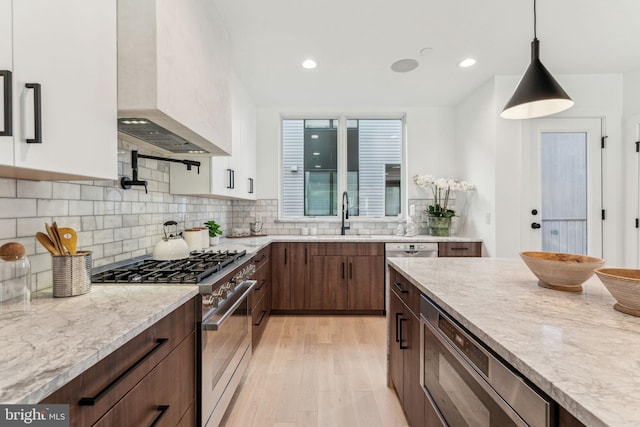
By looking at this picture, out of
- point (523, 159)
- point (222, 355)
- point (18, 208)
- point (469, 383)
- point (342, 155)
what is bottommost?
point (222, 355)

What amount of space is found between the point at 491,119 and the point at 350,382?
2945mm

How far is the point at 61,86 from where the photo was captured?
3.10 ft

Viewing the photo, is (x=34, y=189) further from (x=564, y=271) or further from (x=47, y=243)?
(x=564, y=271)

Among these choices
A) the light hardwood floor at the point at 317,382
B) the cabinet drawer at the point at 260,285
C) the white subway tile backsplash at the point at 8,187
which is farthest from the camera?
the cabinet drawer at the point at 260,285

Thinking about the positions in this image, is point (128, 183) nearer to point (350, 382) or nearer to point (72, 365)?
point (72, 365)

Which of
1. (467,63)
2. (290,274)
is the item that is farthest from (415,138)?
(290,274)

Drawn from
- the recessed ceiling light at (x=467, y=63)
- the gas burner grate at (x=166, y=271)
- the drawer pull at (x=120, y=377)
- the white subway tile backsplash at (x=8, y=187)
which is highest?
the recessed ceiling light at (x=467, y=63)

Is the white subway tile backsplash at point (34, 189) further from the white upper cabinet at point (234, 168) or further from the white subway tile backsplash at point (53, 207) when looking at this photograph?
the white upper cabinet at point (234, 168)

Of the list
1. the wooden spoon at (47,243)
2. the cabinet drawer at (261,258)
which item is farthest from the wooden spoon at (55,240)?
the cabinet drawer at (261,258)

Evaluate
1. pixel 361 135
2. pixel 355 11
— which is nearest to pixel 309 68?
pixel 355 11

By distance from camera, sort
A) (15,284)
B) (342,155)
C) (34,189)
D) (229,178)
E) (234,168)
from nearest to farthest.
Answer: (15,284) → (34,189) → (229,178) → (234,168) → (342,155)

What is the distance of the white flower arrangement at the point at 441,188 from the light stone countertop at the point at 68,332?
3215 millimetres

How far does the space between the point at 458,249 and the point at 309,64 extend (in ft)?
8.38

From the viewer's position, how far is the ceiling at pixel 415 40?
7.01 ft
